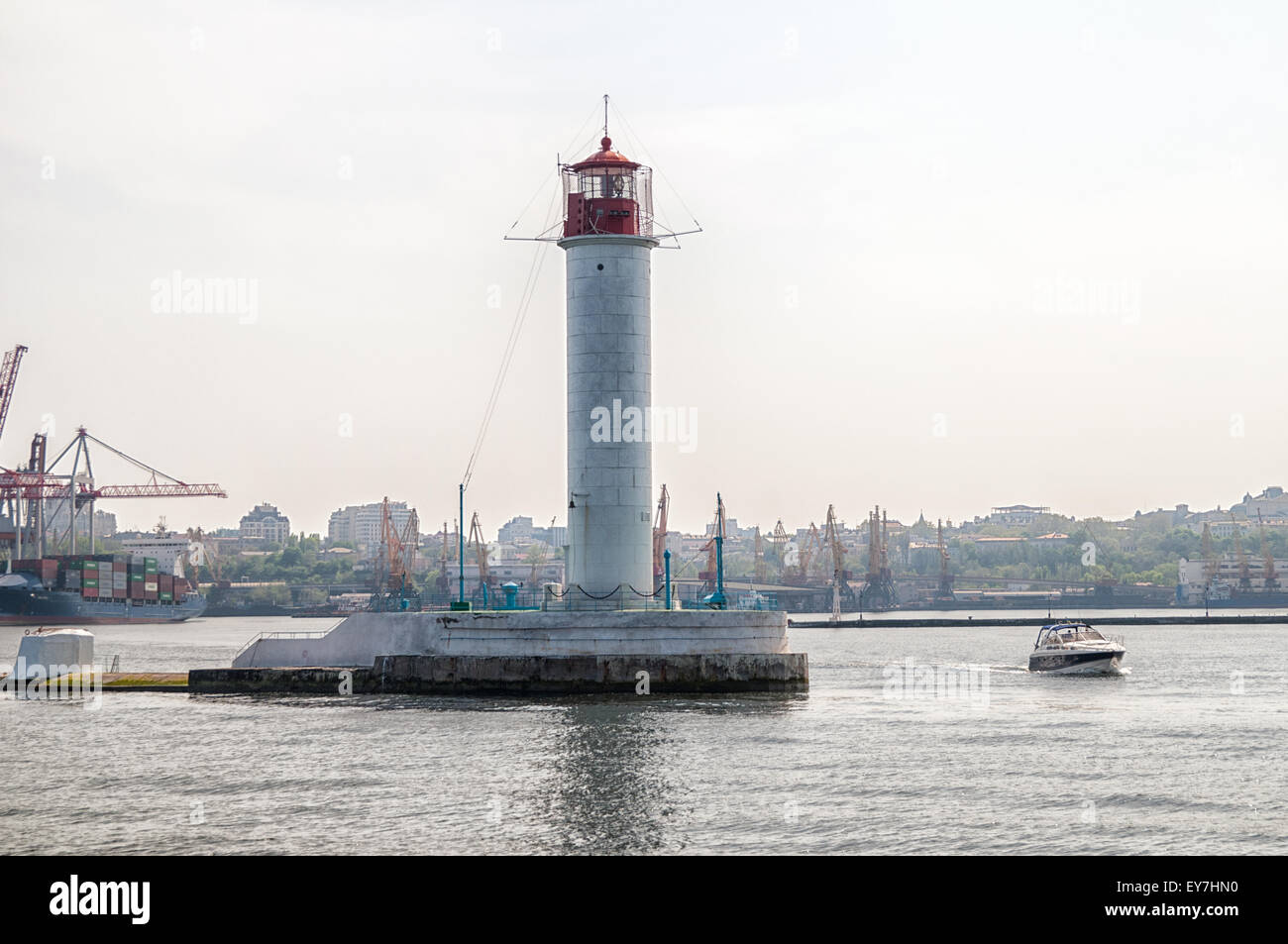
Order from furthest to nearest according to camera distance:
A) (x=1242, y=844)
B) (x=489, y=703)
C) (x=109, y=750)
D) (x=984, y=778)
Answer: (x=489, y=703), (x=109, y=750), (x=984, y=778), (x=1242, y=844)

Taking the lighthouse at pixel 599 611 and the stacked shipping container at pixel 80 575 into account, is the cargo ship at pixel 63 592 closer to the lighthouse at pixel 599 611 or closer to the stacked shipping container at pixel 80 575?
the stacked shipping container at pixel 80 575

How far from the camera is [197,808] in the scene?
29.0m

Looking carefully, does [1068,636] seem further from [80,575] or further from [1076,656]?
Answer: [80,575]

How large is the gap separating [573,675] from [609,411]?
9330 mm

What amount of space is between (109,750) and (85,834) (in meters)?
12.3

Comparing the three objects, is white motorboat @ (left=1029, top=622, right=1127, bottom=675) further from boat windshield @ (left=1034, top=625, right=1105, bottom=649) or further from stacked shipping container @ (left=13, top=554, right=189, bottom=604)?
stacked shipping container @ (left=13, top=554, right=189, bottom=604)

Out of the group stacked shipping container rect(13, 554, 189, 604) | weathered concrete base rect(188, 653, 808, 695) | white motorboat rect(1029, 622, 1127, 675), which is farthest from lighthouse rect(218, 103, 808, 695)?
stacked shipping container rect(13, 554, 189, 604)

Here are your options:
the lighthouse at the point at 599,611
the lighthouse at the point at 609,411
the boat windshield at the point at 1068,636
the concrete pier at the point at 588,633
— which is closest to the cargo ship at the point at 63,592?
the lighthouse at the point at 599,611

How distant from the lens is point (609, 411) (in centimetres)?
4906

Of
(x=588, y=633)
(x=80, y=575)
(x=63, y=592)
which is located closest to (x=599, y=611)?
(x=588, y=633)

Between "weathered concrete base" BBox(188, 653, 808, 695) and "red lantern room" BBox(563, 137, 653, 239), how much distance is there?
15276 mm

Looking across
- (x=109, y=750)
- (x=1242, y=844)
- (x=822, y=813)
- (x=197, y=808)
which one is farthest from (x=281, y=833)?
(x=1242, y=844)

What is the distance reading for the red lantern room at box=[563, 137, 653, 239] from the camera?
5003cm
